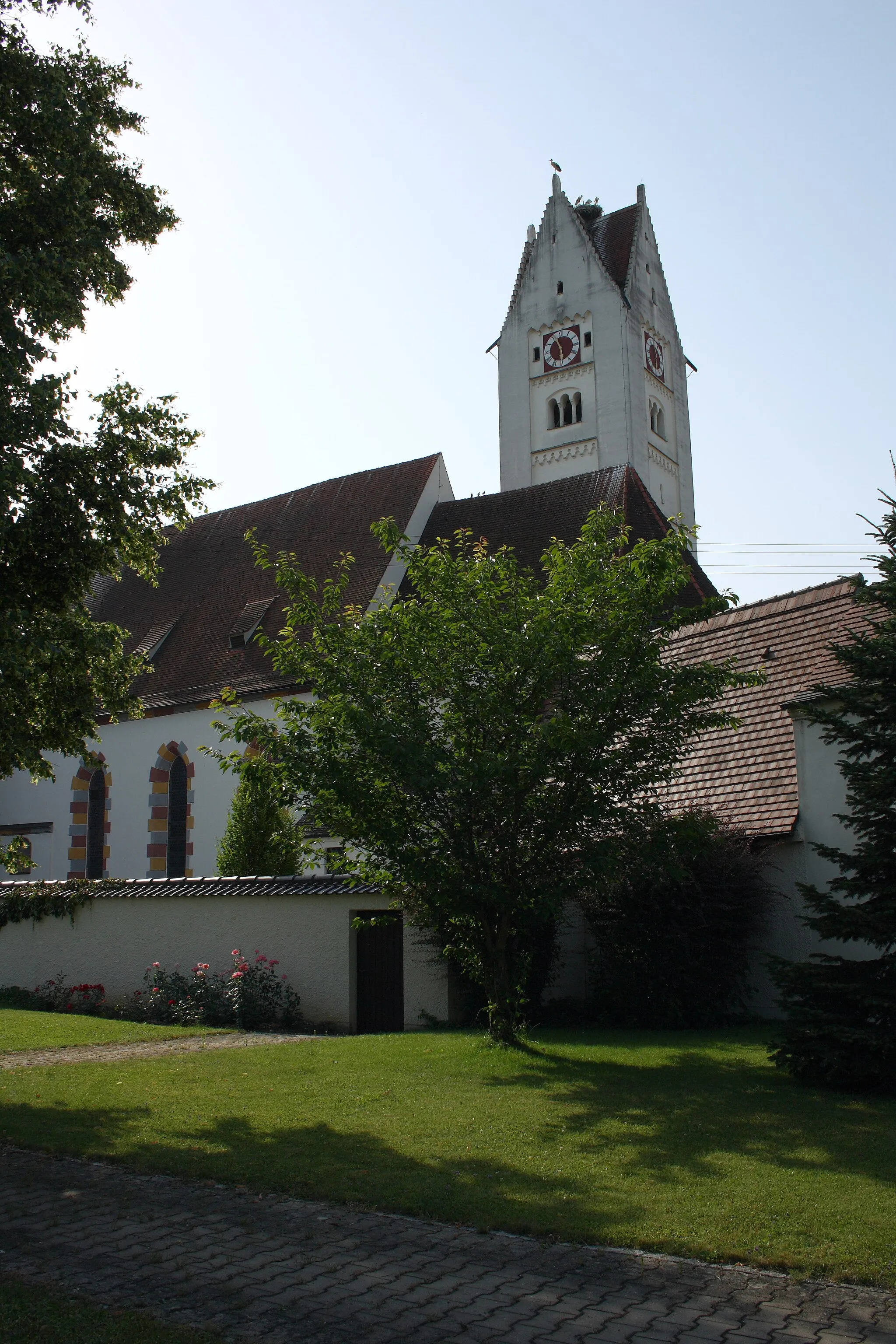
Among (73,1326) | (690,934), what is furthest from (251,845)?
(73,1326)

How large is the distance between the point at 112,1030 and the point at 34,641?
26.6 ft

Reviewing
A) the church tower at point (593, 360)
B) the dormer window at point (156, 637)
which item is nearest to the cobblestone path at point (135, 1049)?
the dormer window at point (156, 637)

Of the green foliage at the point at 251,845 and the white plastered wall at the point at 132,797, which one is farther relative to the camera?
the white plastered wall at the point at 132,797

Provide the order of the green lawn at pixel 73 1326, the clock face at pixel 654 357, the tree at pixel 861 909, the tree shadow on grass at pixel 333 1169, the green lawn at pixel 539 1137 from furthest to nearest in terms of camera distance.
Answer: the clock face at pixel 654 357 < the tree at pixel 861 909 < the tree shadow on grass at pixel 333 1169 < the green lawn at pixel 539 1137 < the green lawn at pixel 73 1326

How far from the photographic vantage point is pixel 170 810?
2822 cm

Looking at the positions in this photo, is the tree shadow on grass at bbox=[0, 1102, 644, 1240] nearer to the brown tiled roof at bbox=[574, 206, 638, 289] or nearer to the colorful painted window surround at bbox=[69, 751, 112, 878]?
the colorful painted window surround at bbox=[69, 751, 112, 878]

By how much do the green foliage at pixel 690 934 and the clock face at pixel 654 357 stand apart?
121 feet

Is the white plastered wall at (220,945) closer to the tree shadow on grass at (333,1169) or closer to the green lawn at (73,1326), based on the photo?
the tree shadow on grass at (333,1169)

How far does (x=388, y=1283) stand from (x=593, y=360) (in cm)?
4401

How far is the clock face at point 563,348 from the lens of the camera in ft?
153

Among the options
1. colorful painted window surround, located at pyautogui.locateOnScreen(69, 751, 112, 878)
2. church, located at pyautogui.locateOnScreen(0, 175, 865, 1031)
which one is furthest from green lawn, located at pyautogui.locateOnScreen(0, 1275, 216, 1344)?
colorful painted window surround, located at pyautogui.locateOnScreen(69, 751, 112, 878)

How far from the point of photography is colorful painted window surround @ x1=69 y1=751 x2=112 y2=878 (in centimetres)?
2952

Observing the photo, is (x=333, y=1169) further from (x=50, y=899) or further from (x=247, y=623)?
(x=247, y=623)

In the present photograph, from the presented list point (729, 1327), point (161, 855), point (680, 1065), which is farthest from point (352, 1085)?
point (161, 855)
